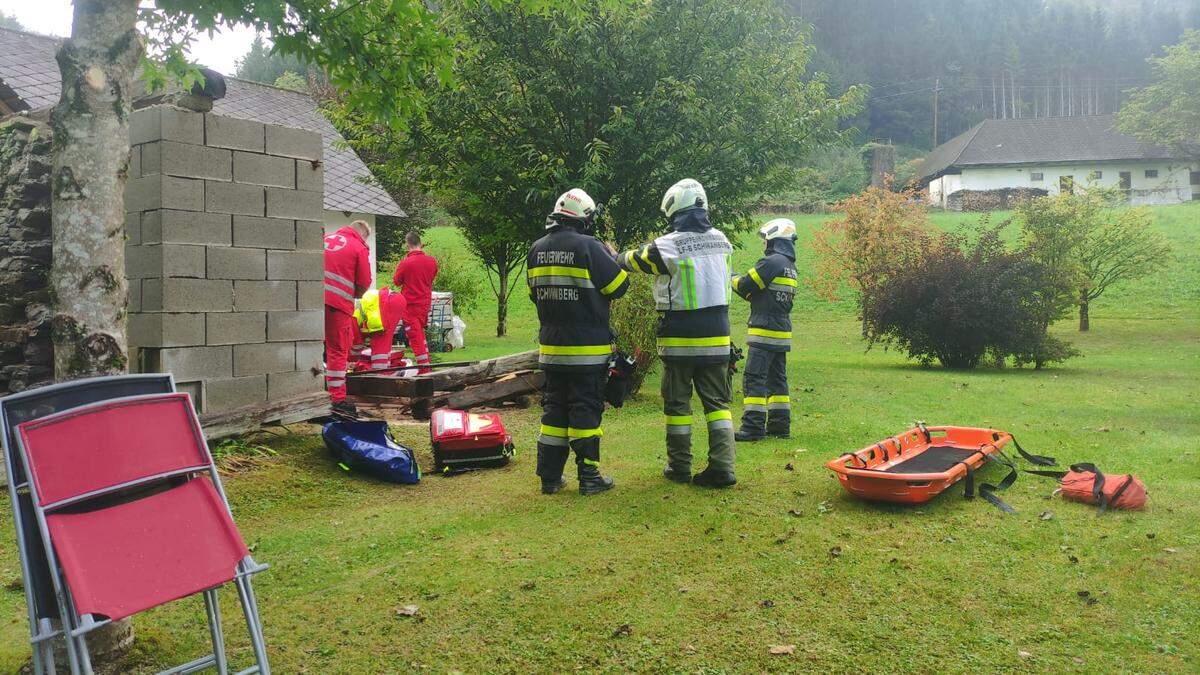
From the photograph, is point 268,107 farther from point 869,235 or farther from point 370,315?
point 869,235

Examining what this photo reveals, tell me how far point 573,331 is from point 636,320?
5099 millimetres

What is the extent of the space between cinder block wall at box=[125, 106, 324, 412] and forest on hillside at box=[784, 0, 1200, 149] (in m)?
93.5

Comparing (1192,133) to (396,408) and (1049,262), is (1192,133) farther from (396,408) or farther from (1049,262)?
(396,408)

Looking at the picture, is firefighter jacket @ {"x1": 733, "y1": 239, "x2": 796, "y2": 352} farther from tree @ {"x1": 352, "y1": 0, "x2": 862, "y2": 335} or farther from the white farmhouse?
the white farmhouse

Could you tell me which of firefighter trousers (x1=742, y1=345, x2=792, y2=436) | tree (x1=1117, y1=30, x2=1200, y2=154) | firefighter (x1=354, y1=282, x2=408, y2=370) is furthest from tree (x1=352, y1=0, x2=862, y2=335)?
tree (x1=1117, y1=30, x2=1200, y2=154)

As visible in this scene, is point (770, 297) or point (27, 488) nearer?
point (27, 488)

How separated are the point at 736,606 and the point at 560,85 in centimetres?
907

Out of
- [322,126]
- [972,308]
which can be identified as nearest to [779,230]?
[972,308]

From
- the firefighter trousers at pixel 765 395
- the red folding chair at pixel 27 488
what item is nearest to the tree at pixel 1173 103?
the firefighter trousers at pixel 765 395

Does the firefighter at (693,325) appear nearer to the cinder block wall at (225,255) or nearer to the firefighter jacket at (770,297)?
the firefighter jacket at (770,297)

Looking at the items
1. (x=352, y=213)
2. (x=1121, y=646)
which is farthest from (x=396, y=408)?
(x=352, y=213)

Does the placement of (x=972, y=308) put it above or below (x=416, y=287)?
below

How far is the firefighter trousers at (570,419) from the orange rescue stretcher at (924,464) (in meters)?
1.78

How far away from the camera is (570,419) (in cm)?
630
